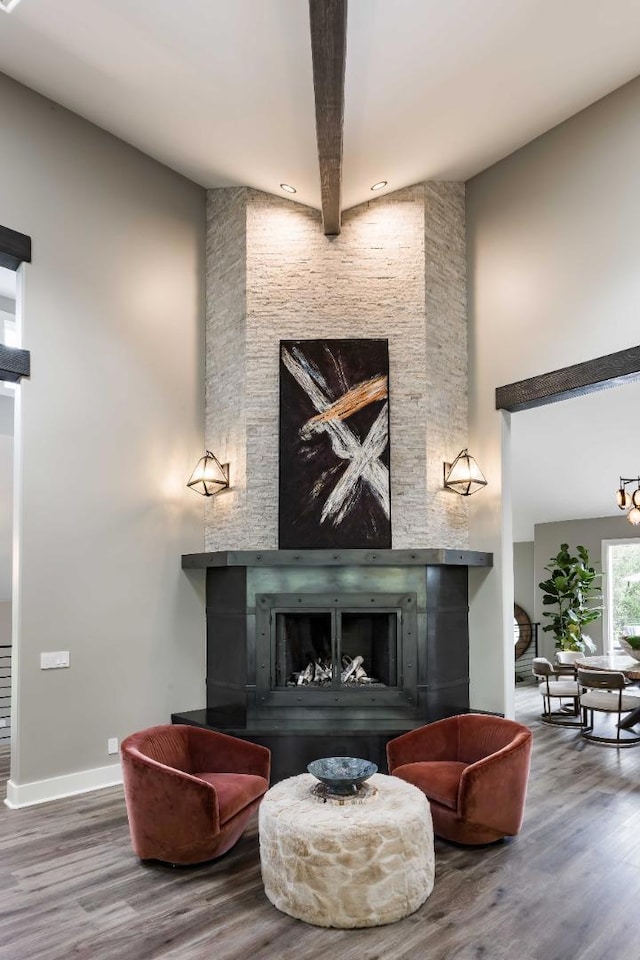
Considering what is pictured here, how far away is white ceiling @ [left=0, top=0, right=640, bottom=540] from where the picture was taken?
409 cm

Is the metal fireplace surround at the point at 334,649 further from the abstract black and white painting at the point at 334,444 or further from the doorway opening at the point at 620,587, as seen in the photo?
the doorway opening at the point at 620,587

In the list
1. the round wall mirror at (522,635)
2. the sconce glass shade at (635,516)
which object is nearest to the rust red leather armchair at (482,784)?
the sconce glass shade at (635,516)

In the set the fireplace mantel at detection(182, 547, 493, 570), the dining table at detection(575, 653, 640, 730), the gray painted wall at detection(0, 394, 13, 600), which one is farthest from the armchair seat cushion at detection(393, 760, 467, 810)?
the gray painted wall at detection(0, 394, 13, 600)

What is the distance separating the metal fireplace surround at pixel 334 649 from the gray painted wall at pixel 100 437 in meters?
0.51

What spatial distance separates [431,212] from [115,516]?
3.60 meters

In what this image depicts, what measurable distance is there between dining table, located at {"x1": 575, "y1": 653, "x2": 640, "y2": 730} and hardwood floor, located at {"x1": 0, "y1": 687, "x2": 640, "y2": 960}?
1.82 meters

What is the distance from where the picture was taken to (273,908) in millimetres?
3133

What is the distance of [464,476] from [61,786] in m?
3.72

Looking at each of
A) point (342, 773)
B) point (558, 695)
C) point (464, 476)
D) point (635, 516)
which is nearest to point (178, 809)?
point (342, 773)

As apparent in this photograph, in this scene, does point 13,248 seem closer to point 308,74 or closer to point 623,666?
point 308,74

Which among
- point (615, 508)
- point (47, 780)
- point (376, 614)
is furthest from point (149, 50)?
point (615, 508)

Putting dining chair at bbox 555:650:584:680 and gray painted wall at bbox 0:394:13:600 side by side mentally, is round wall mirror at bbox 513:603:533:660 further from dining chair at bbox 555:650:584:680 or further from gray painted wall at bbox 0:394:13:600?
gray painted wall at bbox 0:394:13:600

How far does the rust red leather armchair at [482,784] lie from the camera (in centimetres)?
367

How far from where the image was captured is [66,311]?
5129 millimetres
